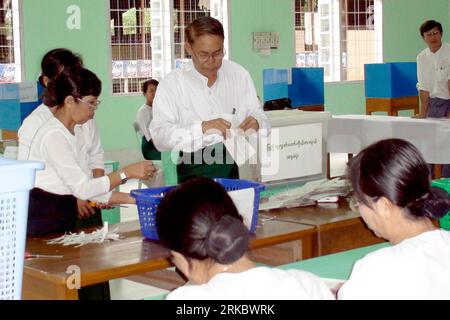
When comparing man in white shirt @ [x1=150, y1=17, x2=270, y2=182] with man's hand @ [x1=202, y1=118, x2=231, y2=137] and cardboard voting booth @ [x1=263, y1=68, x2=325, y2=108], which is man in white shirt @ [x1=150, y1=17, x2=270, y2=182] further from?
cardboard voting booth @ [x1=263, y1=68, x2=325, y2=108]

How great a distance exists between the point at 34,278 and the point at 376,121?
4414 mm

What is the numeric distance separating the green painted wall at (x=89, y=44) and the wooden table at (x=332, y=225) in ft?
17.3

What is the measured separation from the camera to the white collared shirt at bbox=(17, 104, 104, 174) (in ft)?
9.75

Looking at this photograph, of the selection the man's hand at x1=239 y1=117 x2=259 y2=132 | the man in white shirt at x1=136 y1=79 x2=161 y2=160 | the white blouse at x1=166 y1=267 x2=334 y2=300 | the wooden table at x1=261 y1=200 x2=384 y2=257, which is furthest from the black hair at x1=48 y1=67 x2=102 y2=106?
the man in white shirt at x1=136 y1=79 x2=161 y2=160

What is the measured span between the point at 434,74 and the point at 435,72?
23mm

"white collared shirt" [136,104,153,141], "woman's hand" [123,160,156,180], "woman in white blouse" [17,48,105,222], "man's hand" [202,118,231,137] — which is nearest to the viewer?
"woman's hand" [123,160,156,180]

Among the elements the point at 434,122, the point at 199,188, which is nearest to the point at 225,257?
the point at 199,188

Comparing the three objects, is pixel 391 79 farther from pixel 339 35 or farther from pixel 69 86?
pixel 69 86

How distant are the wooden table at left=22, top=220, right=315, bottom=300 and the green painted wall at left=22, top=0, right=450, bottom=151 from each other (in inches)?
214

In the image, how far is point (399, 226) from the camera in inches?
70.4

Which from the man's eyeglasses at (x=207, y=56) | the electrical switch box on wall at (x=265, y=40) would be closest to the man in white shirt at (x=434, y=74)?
the electrical switch box on wall at (x=265, y=40)

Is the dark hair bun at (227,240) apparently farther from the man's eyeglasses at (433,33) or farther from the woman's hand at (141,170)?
the man's eyeglasses at (433,33)

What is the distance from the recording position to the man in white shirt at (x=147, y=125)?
244 inches

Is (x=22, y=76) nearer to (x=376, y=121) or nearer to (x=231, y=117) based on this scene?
(x=376, y=121)
